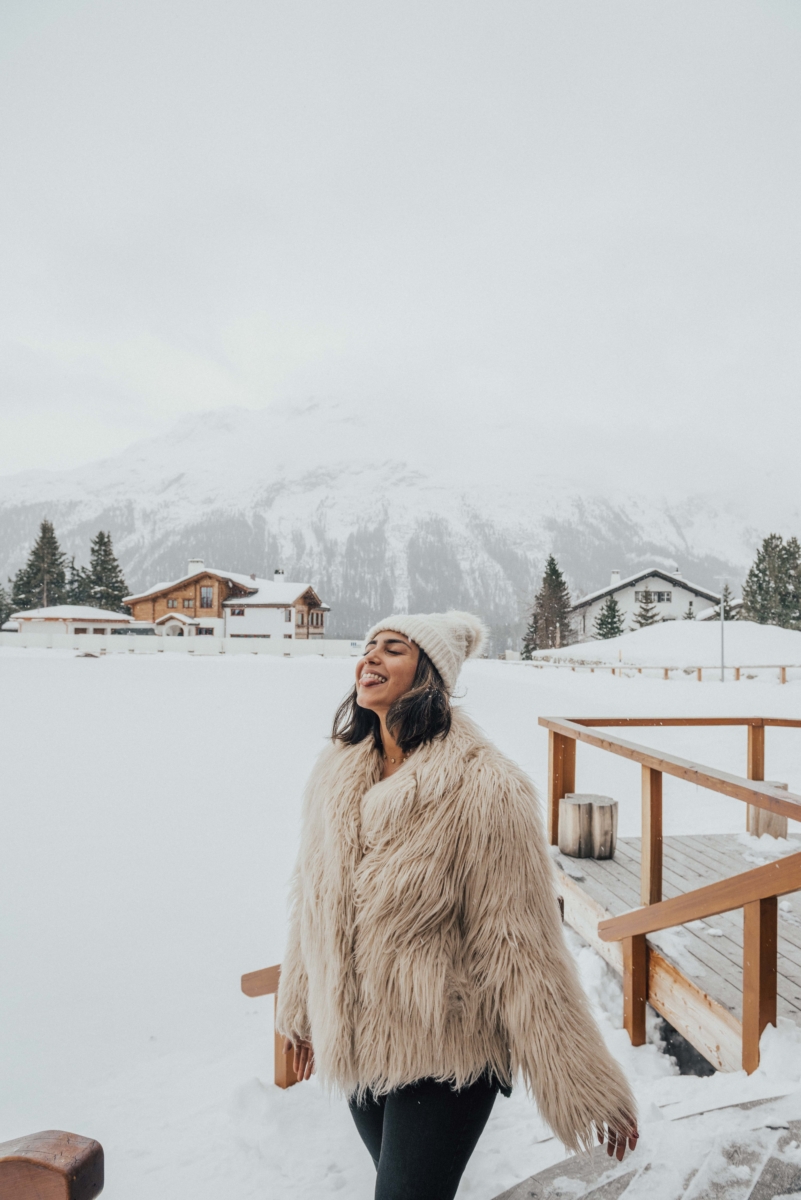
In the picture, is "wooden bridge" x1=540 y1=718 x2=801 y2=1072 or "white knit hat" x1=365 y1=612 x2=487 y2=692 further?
"wooden bridge" x1=540 y1=718 x2=801 y2=1072

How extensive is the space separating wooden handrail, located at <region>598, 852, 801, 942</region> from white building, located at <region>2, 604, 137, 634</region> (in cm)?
4760

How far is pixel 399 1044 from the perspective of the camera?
1.67m

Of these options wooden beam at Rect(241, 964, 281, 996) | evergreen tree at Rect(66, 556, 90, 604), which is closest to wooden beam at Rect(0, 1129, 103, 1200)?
wooden beam at Rect(241, 964, 281, 996)

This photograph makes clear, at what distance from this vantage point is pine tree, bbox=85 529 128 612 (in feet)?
181

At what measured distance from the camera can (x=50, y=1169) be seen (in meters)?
0.88

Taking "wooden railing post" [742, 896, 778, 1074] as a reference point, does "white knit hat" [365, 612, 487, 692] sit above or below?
above

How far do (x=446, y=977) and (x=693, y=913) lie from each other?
5.12 ft

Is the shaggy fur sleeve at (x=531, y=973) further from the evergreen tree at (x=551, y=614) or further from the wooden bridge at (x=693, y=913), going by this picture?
the evergreen tree at (x=551, y=614)

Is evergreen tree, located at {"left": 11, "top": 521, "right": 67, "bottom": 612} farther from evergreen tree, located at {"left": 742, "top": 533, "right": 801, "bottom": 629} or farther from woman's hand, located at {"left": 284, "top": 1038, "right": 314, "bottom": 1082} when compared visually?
woman's hand, located at {"left": 284, "top": 1038, "right": 314, "bottom": 1082}

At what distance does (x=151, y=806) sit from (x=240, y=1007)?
5.52 metres

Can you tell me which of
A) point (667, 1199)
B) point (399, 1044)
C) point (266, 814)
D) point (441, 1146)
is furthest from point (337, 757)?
point (266, 814)

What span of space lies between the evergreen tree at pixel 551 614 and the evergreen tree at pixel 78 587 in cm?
3736

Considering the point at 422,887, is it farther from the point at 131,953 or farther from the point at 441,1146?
the point at 131,953

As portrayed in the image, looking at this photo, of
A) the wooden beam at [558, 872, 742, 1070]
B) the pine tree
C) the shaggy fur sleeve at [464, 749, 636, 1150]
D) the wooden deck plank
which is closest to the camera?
the shaggy fur sleeve at [464, 749, 636, 1150]
